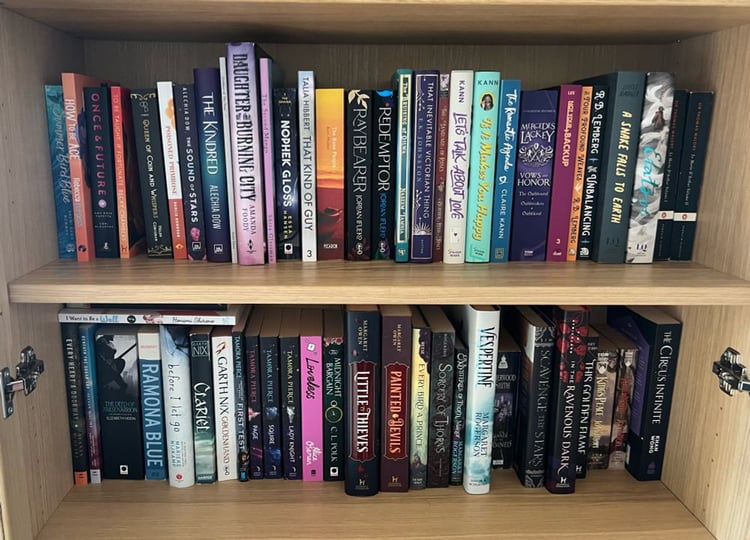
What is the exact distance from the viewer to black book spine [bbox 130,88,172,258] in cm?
90

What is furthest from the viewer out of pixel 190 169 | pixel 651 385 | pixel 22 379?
pixel 651 385

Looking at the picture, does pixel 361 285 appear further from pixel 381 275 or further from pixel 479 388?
pixel 479 388

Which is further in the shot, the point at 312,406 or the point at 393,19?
the point at 312,406

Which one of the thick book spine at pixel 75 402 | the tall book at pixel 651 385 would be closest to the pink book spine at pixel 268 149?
the thick book spine at pixel 75 402

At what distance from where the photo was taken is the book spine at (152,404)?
3.14ft

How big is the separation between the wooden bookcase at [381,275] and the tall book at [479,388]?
0.04 metres

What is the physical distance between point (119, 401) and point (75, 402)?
0.06 m

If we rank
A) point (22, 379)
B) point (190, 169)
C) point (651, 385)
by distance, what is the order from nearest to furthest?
point (22, 379), point (190, 169), point (651, 385)

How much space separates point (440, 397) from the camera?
0.96 meters

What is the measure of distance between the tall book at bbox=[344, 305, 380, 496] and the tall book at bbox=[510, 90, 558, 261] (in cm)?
24

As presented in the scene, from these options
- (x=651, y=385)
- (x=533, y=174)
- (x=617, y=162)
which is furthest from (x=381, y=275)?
(x=651, y=385)

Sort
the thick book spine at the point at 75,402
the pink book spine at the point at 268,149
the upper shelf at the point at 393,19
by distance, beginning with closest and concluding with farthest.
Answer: the upper shelf at the point at 393,19, the pink book spine at the point at 268,149, the thick book spine at the point at 75,402

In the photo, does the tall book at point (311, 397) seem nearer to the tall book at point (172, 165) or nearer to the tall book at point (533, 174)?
the tall book at point (172, 165)

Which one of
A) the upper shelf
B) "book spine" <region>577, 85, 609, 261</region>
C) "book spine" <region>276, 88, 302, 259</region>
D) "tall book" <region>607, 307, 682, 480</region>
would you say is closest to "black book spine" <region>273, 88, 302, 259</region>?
"book spine" <region>276, 88, 302, 259</region>
